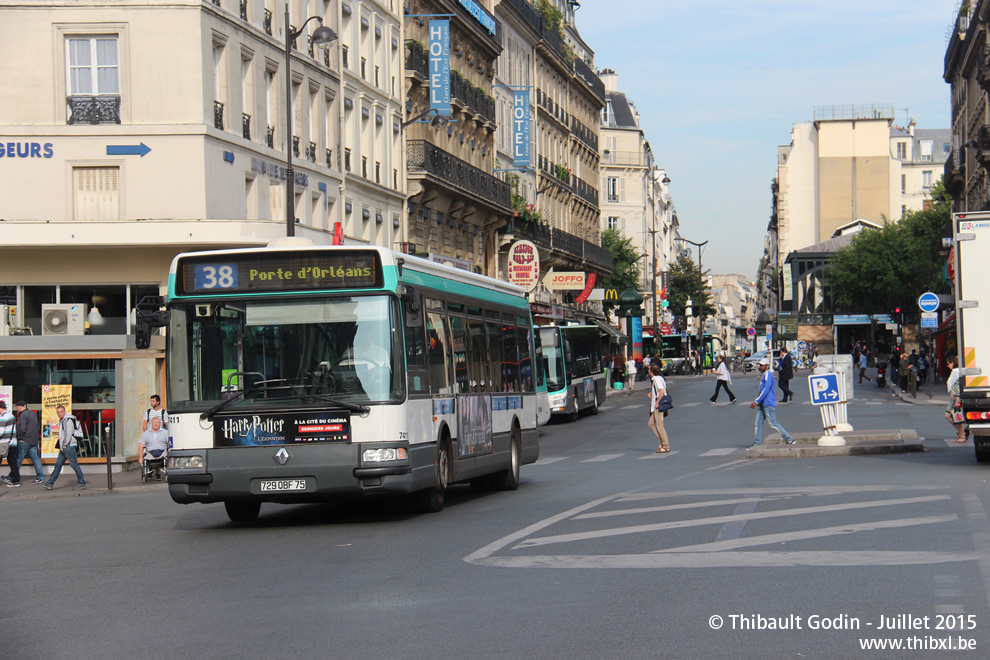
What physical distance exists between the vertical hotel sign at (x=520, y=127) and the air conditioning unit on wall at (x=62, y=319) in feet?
105

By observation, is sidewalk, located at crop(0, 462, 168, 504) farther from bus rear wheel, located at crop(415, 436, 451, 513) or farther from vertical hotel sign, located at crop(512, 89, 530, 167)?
vertical hotel sign, located at crop(512, 89, 530, 167)

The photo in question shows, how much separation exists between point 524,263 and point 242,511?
3903cm

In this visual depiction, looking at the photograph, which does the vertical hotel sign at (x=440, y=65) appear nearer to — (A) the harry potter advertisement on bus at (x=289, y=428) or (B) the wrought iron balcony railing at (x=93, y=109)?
(B) the wrought iron balcony railing at (x=93, y=109)

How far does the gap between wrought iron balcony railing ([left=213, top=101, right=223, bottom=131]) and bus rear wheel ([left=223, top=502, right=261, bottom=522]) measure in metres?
19.0

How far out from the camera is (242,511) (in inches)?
610

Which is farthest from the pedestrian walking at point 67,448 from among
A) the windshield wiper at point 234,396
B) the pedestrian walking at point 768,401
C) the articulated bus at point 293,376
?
the pedestrian walking at point 768,401

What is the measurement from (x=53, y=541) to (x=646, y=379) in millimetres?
69495

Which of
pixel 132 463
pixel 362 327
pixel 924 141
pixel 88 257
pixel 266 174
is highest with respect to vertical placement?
pixel 924 141

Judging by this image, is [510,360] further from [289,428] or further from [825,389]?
[825,389]

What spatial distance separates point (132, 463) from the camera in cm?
2728

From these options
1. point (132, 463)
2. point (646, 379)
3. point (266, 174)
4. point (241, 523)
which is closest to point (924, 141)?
point (646, 379)

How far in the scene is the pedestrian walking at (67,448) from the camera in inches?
938

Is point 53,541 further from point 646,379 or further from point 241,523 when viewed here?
point 646,379

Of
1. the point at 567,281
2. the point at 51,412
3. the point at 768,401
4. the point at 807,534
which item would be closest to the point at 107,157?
the point at 51,412
